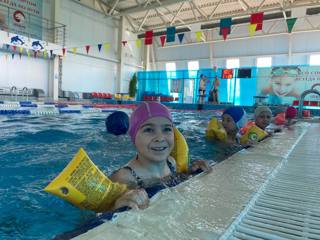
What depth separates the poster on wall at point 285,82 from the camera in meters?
13.7

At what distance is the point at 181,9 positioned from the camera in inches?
736

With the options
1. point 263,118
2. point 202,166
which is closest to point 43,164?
point 202,166

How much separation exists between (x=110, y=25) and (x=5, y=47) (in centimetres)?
855

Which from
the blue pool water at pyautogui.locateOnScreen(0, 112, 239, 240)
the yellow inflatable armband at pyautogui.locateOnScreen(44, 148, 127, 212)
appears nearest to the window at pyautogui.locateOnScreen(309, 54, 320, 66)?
the blue pool water at pyautogui.locateOnScreen(0, 112, 239, 240)

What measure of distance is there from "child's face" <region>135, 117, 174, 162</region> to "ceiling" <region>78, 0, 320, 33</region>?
15081 mm

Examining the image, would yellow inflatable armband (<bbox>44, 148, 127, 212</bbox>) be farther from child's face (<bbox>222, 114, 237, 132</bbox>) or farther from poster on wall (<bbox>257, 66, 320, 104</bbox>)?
poster on wall (<bbox>257, 66, 320, 104</bbox>)

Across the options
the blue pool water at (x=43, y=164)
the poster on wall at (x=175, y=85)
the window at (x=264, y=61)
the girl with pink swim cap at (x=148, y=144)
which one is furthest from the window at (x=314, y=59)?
the girl with pink swim cap at (x=148, y=144)

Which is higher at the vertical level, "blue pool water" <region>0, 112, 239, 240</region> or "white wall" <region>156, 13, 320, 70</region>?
"white wall" <region>156, 13, 320, 70</region>

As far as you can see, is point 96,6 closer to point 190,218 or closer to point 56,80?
point 56,80

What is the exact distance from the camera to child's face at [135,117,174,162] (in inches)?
74.7

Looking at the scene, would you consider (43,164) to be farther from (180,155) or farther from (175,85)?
(175,85)

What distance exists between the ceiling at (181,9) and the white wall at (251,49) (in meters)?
2.54

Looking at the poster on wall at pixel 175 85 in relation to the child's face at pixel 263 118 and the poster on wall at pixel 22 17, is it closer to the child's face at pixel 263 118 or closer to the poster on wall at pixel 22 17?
the poster on wall at pixel 22 17

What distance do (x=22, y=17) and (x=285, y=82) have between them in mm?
13241
